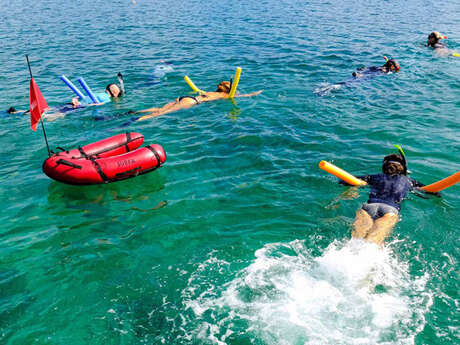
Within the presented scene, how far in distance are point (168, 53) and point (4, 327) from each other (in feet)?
55.2

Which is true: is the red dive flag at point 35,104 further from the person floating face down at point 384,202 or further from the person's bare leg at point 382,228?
the person's bare leg at point 382,228

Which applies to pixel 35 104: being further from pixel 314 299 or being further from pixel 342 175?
pixel 314 299

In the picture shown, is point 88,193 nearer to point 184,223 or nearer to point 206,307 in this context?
point 184,223

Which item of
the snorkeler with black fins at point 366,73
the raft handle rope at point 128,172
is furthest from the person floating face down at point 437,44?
the raft handle rope at point 128,172

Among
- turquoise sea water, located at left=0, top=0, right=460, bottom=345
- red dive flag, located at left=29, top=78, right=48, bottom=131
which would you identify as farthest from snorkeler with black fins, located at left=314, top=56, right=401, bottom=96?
red dive flag, located at left=29, top=78, right=48, bottom=131

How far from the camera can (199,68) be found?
16.5m

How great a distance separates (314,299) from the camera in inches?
195

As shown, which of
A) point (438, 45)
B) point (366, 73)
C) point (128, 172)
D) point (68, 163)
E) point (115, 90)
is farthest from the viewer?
point (438, 45)

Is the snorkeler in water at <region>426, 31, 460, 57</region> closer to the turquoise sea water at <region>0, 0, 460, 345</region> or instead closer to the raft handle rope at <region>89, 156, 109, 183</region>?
the turquoise sea water at <region>0, 0, 460, 345</region>

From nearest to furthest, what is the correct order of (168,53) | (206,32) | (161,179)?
(161,179)
(168,53)
(206,32)

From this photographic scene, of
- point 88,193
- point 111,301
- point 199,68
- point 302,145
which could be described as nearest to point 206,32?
point 199,68

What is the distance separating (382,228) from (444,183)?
1741mm

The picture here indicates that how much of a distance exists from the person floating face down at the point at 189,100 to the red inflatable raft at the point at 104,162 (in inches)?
126

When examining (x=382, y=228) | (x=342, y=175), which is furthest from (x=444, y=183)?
(x=342, y=175)
